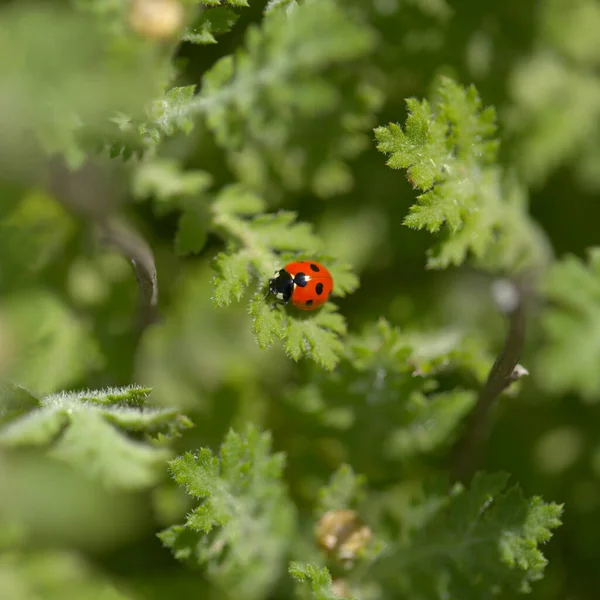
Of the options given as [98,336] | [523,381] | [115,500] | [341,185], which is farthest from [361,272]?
[115,500]

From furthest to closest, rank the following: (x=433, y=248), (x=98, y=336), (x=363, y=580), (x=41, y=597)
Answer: (x=98, y=336) → (x=41, y=597) → (x=363, y=580) → (x=433, y=248)

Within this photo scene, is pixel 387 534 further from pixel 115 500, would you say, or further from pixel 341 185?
pixel 341 185

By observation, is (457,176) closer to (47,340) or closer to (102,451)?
(102,451)

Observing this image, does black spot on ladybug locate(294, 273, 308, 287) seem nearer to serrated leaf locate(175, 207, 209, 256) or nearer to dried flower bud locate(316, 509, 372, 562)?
serrated leaf locate(175, 207, 209, 256)

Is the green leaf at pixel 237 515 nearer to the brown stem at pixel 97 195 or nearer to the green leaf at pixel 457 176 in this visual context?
the brown stem at pixel 97 195

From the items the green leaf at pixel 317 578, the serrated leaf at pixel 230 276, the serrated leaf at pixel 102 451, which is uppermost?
the serrated leaf at pixel 230 276

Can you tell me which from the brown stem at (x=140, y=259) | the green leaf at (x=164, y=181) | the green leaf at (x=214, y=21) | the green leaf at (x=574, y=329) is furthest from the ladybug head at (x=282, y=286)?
the green leaf at (x=574, y=329)
